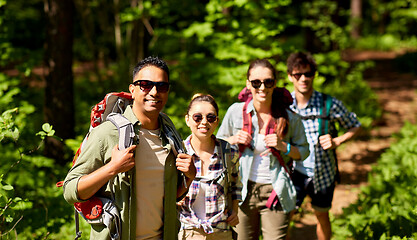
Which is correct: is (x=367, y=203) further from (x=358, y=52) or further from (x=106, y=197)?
(x=358, y=52)

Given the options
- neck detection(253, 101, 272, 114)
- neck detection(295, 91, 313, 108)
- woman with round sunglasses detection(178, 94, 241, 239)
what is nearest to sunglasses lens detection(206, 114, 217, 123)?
woman with round sunglasses detection(178, 94, 241, 239)

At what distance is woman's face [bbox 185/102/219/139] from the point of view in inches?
115

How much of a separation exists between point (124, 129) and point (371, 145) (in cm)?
783

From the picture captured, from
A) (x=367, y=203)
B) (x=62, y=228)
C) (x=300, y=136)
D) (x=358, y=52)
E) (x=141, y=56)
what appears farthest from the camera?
(x=358, y=52)

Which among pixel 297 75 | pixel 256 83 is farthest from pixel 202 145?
pixel 297 75

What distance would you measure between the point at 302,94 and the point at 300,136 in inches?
26.3

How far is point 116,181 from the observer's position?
2352 mm

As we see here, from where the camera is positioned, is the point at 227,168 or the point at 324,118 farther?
the point at 324,118

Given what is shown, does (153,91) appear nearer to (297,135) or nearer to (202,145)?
(202,145)

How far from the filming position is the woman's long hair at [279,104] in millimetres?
3513

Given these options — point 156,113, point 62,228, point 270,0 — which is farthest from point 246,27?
point 156,113

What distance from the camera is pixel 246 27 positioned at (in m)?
6.86

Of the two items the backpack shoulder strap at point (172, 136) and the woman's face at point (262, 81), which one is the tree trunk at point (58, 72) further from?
the backpack shoulder strap at point (172, 136)

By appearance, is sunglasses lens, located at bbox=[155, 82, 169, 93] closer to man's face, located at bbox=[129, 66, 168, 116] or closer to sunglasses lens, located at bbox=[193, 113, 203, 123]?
man's face, located at bbox=[129, 66, 168, 116]
